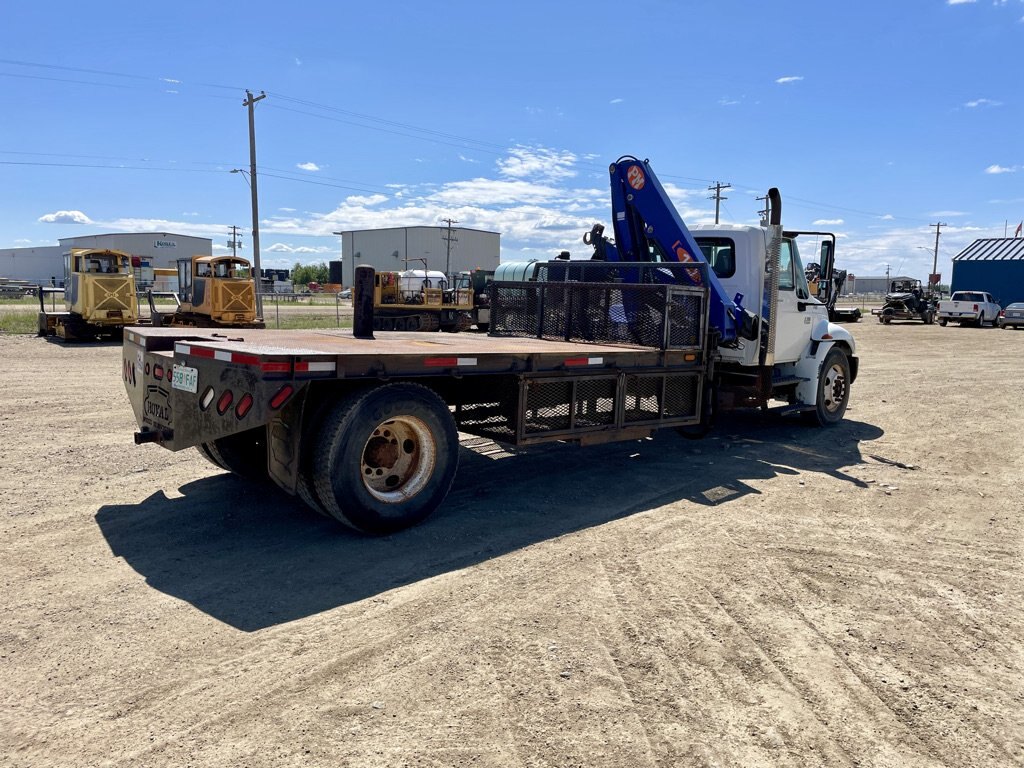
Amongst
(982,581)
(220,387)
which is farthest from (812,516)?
(220,387)

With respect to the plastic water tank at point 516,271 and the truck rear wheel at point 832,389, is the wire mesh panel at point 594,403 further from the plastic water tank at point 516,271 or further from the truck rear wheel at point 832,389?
the plastic water tank at point 516,271

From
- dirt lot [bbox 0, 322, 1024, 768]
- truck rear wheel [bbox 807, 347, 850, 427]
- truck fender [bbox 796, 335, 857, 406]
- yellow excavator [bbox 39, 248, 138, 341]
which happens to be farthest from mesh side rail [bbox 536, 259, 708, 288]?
yellow excavator [bbox 39, 248, 138, 341]

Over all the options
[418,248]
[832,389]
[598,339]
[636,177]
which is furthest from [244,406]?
[418,248]

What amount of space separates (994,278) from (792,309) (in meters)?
50.4

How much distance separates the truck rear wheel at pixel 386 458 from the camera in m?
4.81

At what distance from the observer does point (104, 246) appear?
9156 centimetres

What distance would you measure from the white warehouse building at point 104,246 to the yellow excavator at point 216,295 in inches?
2627

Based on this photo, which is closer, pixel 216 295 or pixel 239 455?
pixel 239 455

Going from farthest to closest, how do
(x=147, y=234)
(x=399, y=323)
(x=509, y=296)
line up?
1. (x=147, y=234)
2. (x=399, y=323)
3. (x=509, y=296)

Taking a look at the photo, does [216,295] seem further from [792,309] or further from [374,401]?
[374,401]

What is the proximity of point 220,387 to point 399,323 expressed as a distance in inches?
938

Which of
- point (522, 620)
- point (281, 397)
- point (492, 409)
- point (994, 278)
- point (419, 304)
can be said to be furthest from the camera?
point (994, 278)

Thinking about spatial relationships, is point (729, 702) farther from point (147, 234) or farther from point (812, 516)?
point (147, 234)

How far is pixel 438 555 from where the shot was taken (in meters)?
4.88
